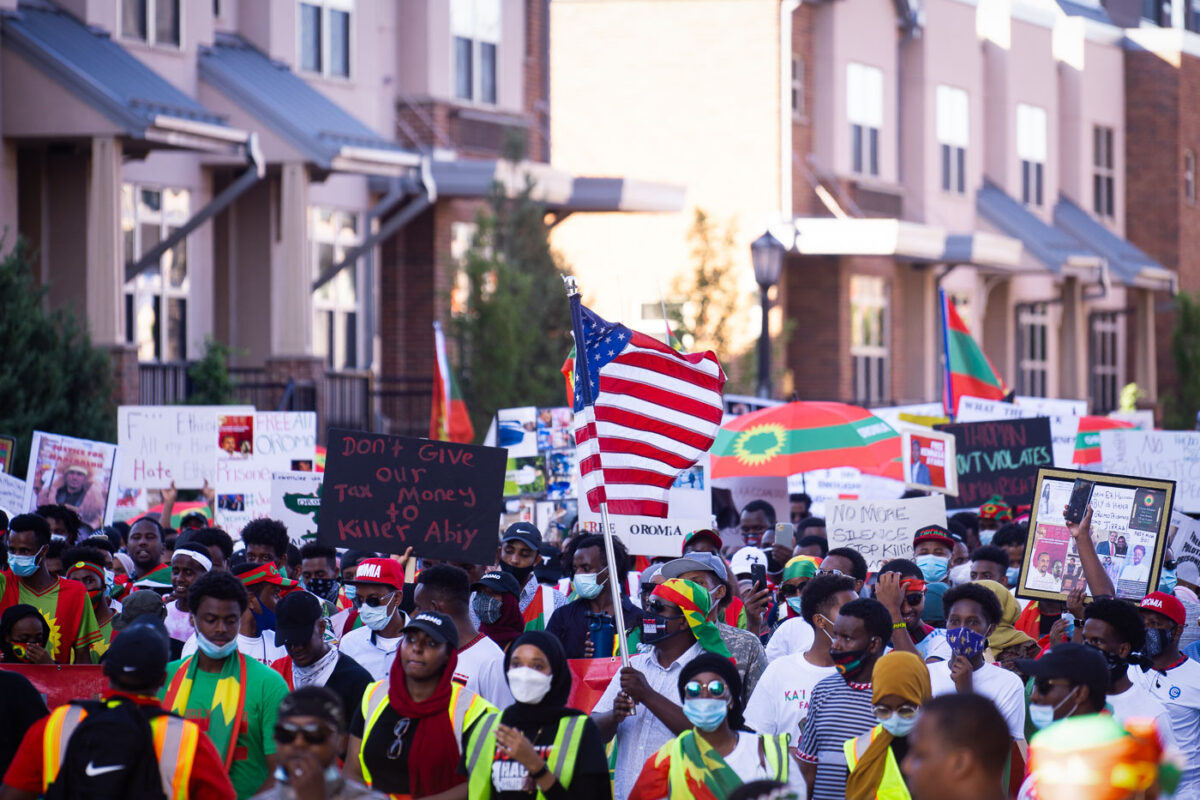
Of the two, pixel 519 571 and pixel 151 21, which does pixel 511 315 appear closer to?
pixel 151 21

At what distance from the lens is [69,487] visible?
1337cm

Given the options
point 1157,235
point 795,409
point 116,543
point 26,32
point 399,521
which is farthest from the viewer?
point 1157,235

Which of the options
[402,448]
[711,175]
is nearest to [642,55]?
[711,175]

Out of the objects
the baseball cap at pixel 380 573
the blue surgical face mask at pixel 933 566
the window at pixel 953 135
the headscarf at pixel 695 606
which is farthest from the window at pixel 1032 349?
the headscarf at pixel 695 606

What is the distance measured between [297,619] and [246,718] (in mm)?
814

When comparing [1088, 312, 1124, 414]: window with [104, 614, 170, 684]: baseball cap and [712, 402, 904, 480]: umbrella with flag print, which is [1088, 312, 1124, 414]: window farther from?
[104, 614, 170, 684]: baseball cap

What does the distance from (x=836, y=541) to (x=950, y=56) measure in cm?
2731

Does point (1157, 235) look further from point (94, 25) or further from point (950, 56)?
point (94, 25)

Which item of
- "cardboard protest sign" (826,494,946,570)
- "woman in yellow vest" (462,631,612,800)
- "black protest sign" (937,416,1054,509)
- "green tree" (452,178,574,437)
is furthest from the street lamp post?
"woman in yellow vest" (462,631,612,800)

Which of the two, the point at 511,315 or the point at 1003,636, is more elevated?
the point at 511,315

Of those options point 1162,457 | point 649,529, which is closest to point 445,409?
point 1162,457

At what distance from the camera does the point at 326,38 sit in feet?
83.1

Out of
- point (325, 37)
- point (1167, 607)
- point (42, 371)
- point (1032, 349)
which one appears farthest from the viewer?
point (1032, 349)

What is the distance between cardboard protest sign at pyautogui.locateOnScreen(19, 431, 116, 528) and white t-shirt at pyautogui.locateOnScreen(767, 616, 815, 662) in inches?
252
